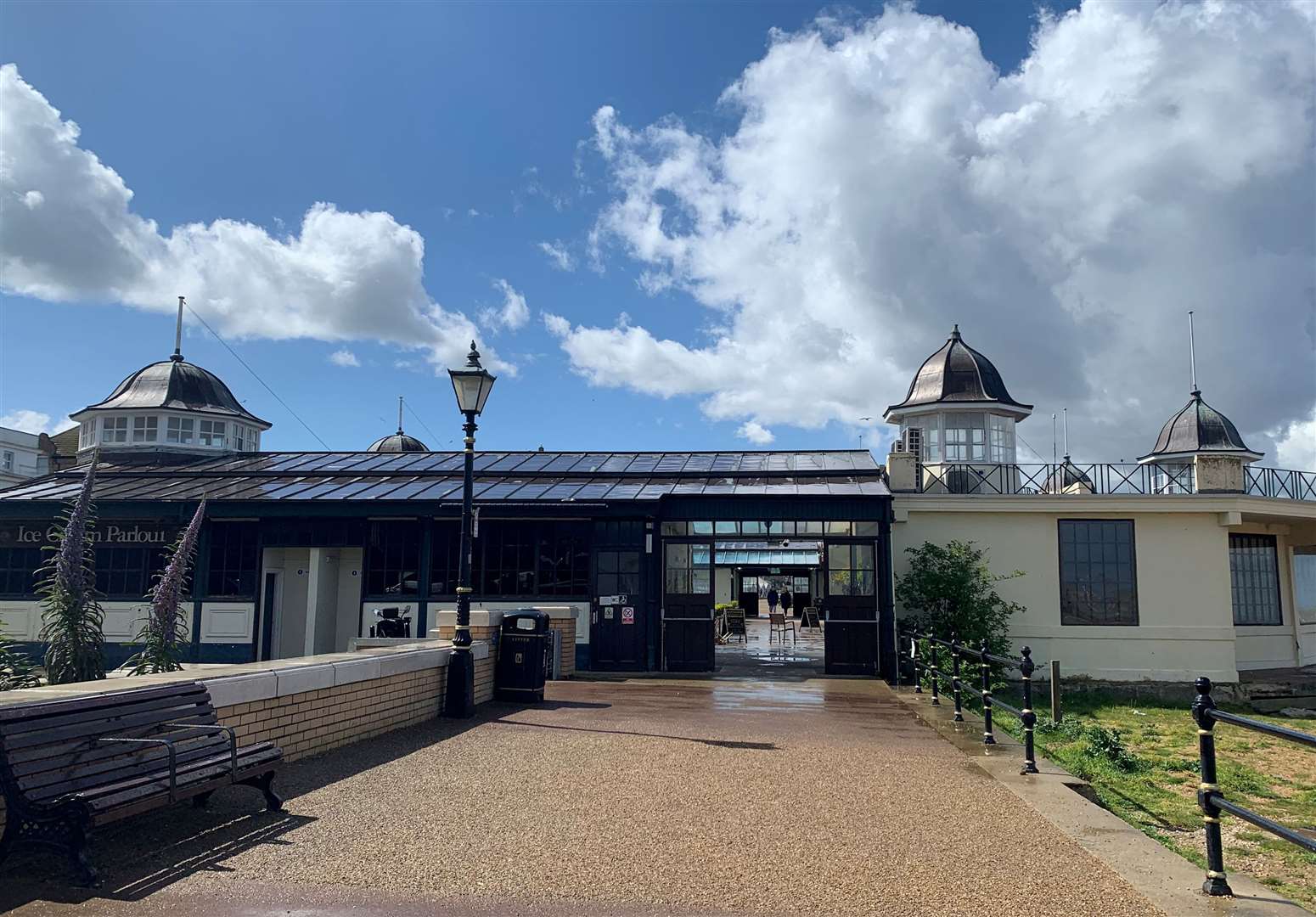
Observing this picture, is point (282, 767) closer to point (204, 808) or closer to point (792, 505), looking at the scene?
point (204, 808)

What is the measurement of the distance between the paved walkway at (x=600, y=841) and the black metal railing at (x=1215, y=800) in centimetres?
47

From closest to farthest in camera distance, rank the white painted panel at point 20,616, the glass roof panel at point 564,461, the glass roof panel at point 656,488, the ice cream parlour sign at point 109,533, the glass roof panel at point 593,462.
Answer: the glass roof panel at point 656,488
the white painted panel at point 20,616
the ice cream parlour sign at point 109,533
the glass roof panel at point 593,462
the glass roof panel at point 564,461

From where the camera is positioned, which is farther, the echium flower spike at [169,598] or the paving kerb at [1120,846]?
the echium flower spike at [169,598]

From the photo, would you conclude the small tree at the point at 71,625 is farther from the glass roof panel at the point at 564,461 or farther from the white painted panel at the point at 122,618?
the glass roof panel at the point at 564,461

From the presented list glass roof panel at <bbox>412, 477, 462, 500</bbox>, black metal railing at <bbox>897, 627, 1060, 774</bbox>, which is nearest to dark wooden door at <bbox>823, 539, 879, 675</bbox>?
black metal railing at <bbox>897, 627, 1060, 774</bbox>

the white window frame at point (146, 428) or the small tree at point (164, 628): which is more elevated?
the white window frame at point (146, 428)

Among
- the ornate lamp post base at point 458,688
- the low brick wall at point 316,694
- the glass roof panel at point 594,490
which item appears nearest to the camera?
the low brick wall at point 316,694

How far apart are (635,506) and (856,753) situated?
326 inches

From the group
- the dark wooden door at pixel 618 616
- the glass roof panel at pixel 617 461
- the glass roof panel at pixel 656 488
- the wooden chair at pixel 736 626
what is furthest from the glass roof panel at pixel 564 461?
the wooden chair at pixel 736 626

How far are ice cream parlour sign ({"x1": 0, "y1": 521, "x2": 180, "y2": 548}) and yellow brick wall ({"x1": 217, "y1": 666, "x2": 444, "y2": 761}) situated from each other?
10362mm

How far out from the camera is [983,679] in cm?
905

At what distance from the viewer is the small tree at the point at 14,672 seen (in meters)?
8.04

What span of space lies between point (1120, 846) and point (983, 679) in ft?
11.0

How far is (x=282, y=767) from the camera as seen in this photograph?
7.29 meters
